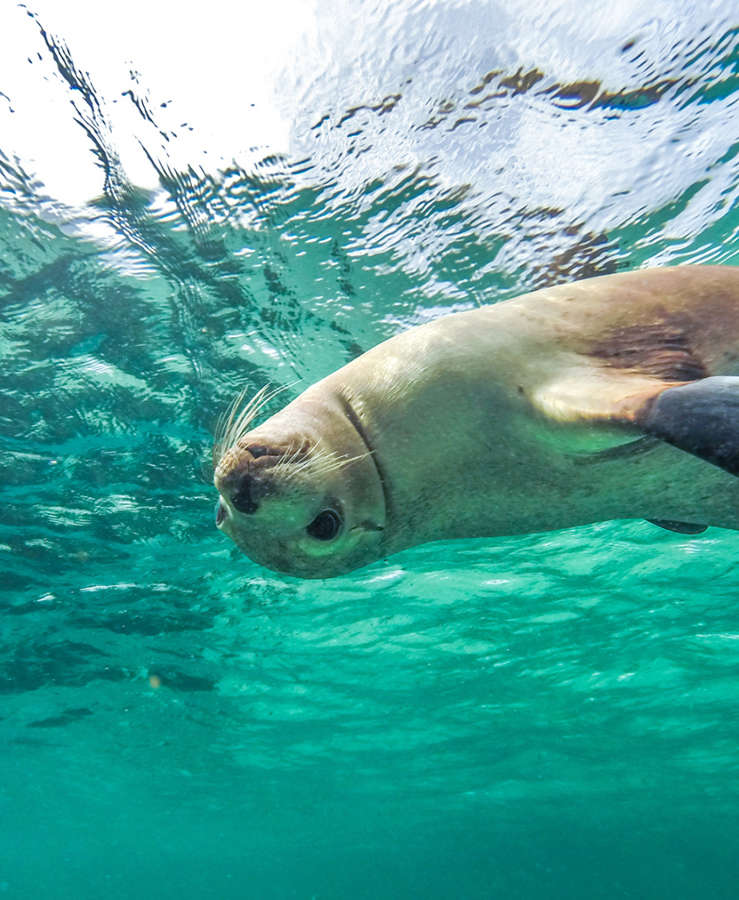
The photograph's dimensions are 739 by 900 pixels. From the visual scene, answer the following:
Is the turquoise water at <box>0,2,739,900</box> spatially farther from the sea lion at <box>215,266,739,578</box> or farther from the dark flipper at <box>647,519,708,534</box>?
the dark flipper at <box>647,519,708,534</box>

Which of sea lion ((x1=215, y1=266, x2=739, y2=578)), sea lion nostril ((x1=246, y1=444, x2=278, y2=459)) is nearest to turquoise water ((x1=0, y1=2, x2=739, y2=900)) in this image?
sea lion ((x1=215, y1=266, x2=739, y2=578))

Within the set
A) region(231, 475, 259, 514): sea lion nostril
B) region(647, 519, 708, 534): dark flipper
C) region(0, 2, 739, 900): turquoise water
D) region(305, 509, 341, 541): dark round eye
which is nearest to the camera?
region(231, 475, 259, 514): sea lion nostril

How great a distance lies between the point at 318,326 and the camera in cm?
817

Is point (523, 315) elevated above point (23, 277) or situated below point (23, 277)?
below

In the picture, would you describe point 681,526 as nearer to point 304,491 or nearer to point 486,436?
point 486,436

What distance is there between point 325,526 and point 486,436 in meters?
0.63

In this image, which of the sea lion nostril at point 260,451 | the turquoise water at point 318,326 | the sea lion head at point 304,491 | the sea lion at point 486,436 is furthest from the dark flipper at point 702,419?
the turquoise water at point 318,326

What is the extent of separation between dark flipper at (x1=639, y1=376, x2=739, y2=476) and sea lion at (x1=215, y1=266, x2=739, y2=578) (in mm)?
292

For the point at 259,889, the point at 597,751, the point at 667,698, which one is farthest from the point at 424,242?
the point at 259,889

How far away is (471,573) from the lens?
45.3 feet

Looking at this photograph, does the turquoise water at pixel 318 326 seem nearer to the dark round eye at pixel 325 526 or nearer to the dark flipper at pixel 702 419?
the dark round eye at pixel 325 526

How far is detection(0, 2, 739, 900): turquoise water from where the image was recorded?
5.27 metres

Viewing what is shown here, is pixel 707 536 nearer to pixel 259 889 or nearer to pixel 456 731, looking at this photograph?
pixel 456 731

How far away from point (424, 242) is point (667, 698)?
2039cm
